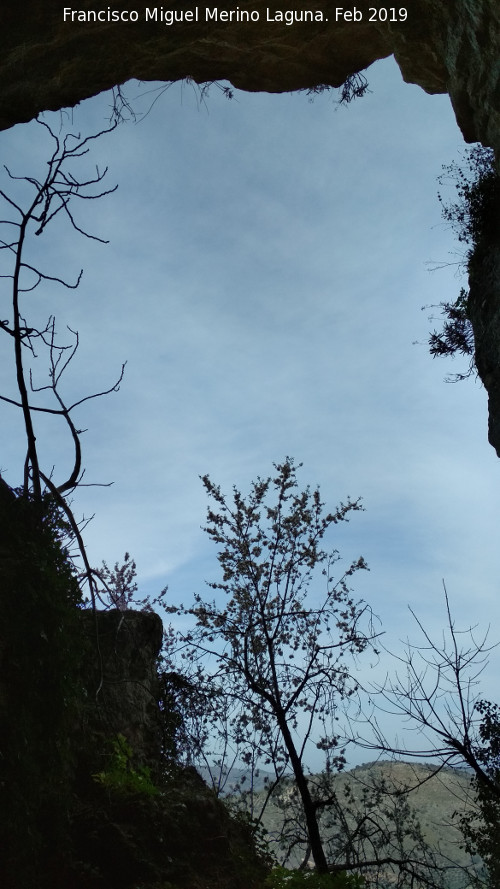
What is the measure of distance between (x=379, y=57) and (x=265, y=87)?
155 centimetres

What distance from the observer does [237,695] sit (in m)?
7.59

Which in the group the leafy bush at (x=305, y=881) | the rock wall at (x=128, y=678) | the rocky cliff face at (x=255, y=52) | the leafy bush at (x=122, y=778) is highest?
the rocky cliff face at (x=255, y=52)

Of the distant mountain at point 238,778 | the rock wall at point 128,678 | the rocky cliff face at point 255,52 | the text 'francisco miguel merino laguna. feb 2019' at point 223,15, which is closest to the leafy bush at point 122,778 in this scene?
the rock wall at point 128,678

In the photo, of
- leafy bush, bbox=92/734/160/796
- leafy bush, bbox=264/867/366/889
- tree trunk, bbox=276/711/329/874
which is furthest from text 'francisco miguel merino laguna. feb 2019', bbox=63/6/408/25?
leafy bush, bbox=264/867/366/889

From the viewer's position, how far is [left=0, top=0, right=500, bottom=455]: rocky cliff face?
685 cm

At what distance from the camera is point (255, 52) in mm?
8242

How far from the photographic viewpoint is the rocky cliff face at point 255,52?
6.85m

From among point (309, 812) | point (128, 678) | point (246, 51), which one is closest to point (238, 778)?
point (309, 812)

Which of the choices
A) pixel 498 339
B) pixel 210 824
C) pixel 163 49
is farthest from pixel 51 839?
pixel 163 49

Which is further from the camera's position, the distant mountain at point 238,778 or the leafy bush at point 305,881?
the distant mountain at point 238,778

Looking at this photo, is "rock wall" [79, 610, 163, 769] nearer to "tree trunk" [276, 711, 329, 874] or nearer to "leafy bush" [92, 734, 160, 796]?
"leafy bush" [92, 734, 160, 796]

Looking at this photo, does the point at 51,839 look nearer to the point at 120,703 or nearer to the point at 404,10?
the point at 120,703

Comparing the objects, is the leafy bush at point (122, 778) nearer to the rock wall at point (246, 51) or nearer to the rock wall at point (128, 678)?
the rock wall at point (128, 678)

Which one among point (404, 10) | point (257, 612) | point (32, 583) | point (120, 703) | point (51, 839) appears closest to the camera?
point (51, 839)
